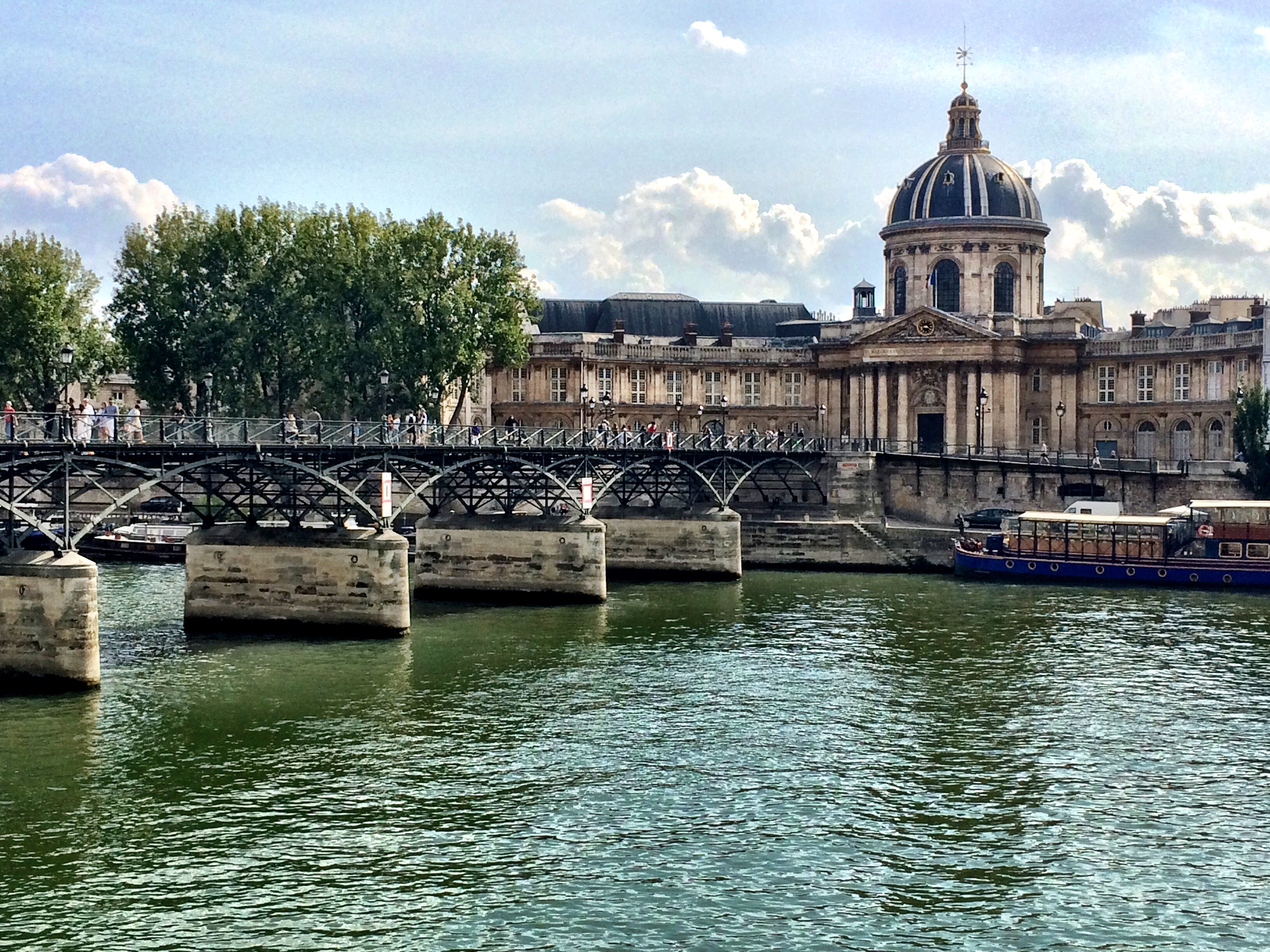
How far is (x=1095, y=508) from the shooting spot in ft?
312

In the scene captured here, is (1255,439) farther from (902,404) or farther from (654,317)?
(654,317)

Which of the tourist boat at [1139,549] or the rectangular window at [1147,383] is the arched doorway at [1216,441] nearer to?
the rectangular window at [1147,383]

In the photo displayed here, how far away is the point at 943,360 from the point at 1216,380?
66.1ft

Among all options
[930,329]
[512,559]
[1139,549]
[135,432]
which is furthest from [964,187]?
[135,432]

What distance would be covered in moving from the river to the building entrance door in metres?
62.4

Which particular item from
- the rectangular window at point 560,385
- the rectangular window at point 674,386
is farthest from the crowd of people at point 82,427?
the rectangular window at point 674,386

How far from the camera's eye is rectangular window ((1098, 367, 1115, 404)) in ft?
403

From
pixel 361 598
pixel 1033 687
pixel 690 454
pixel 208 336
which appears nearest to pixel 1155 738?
pixel 1033 687

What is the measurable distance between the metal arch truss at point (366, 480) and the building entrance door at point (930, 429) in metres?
19.6

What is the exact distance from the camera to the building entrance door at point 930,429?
121750 millimetres

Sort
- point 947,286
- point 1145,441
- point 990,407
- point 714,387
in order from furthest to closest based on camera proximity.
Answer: point 714,387 < point 947,286 < point 990,407 < point 1145,441

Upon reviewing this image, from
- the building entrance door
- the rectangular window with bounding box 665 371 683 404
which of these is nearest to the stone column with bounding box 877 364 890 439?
the building entrance door

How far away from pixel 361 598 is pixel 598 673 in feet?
36.7

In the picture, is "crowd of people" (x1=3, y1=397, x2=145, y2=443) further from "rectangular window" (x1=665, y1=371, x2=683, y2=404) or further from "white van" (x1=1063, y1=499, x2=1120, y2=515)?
"rectangular window" (x1=665, y1=371, x2=683, y2=404)
